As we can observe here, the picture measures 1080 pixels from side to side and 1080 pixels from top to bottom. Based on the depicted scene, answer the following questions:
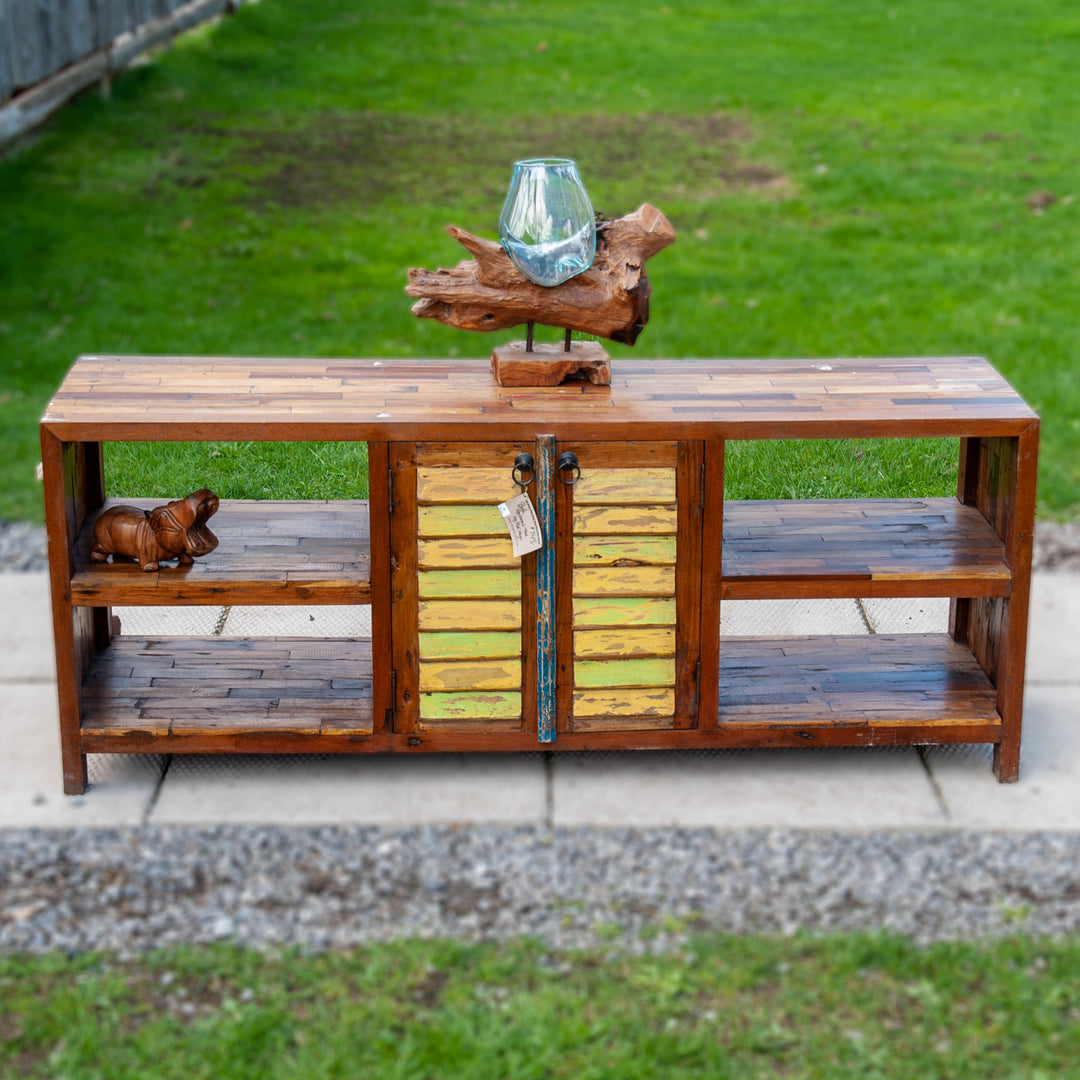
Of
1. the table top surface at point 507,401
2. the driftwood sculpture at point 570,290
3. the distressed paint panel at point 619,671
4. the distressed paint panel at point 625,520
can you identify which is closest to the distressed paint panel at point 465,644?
the distressed paint panel at point 619,671

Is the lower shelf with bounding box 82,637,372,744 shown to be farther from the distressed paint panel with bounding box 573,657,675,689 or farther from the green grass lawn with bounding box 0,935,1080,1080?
the green grass lawn with bounding box 0,935,1080,1080

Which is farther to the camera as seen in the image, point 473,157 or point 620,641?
point 473,157

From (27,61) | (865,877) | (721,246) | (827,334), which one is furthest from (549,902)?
(27,61)

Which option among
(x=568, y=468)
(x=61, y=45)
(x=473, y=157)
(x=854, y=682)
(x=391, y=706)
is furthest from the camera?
(x=473, y=157)

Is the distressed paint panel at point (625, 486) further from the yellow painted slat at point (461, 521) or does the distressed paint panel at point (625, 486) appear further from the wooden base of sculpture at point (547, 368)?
the wooden base of sculpture at point (547, 368)

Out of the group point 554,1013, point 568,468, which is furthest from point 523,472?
point 554,1013

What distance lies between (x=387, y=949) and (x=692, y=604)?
134 cm

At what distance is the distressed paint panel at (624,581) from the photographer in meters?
4.37

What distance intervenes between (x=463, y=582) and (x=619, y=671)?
538 millimetres

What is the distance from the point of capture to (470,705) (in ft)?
14.7

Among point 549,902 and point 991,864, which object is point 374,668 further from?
point 991,864

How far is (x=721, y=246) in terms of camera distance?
10.6 metres

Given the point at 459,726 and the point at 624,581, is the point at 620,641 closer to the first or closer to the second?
the point at 624,581

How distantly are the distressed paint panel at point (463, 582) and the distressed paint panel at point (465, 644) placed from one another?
0.42 ft
